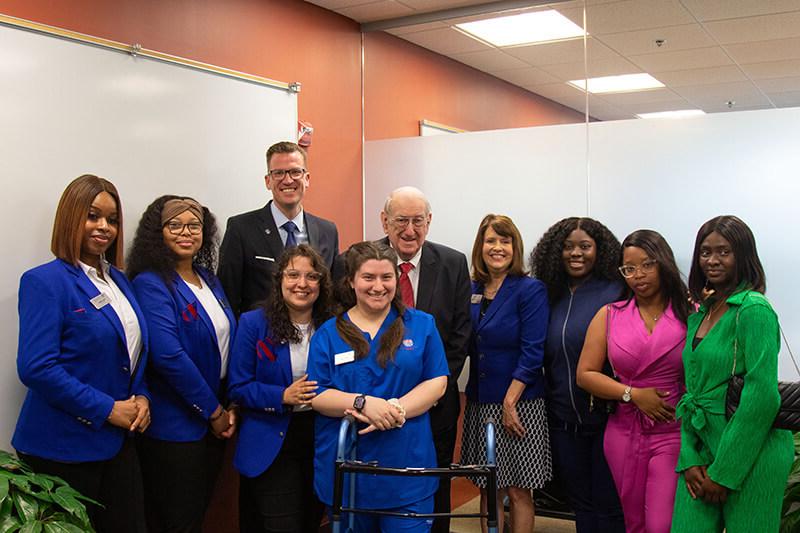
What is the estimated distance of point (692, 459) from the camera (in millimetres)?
2693

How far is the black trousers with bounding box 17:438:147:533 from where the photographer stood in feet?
9.09

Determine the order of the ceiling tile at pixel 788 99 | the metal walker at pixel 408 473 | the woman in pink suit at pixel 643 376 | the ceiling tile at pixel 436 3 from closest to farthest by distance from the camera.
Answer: the metal walker at pixel 408 473 → the woman in pink suit at pixel 643 376 → the ceiling tile at pixel 788 99 → the ceiling tile at pixel 436 3

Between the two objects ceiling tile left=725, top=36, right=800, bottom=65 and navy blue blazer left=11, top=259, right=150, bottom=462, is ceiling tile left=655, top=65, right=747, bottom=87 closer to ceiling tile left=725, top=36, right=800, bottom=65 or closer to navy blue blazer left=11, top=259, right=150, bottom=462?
ceiling tile left=725, top=36, right=800, bottom=65

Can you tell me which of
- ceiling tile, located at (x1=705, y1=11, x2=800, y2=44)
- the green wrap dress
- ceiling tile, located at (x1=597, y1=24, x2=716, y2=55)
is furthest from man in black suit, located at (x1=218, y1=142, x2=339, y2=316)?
ceiling tile, located at (x1=705, y1=11, x2=800, y2=44)

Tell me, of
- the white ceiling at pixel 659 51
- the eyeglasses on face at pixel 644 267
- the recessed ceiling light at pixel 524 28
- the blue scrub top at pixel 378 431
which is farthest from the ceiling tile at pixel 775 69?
the blue scrub top at pixel 378 431

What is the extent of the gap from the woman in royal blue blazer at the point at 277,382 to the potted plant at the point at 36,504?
2.12 ft

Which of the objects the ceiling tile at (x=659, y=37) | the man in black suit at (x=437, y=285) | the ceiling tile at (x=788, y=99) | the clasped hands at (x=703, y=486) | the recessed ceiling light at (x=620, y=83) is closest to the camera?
the clasped hands at (x=703, y=486)

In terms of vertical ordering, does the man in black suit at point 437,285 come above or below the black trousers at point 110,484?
above

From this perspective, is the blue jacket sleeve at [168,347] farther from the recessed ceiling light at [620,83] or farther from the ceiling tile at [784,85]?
the ceiling tile at [784,85]

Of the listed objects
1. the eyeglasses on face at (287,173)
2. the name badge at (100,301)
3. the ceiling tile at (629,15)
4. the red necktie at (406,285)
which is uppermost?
the ceiling tile at (629,15)

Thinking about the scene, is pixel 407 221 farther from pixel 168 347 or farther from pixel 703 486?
pixel 703 486

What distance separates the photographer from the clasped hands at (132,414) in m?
2.81

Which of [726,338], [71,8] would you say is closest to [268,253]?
[71,8]

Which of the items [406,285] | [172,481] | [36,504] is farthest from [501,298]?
[36,504]
